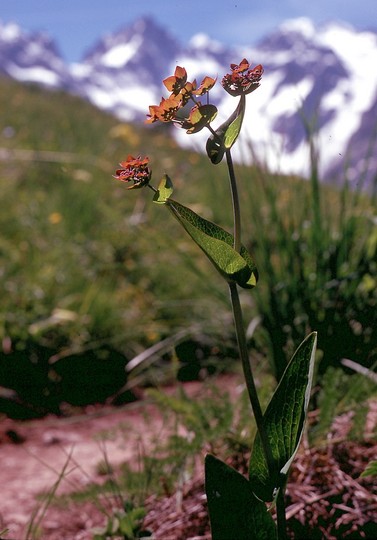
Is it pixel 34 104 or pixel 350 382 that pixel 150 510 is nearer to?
pixel 350 382

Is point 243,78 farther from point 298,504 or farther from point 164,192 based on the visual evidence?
point 298,504

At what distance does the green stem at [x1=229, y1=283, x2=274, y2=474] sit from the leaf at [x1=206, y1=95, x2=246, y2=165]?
150 mm

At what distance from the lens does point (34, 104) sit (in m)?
8.12

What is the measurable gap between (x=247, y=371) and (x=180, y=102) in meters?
0.31

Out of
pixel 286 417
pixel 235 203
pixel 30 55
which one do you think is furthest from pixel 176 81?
pixel 30 55

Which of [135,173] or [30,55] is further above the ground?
[30,55]

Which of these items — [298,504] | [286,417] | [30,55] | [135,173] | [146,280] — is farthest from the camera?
[30,55]

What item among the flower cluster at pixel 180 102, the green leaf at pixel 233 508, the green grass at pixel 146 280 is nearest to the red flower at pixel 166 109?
the flower cluster at pixel 180 102

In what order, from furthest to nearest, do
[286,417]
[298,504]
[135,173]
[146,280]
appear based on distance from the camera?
[146,280] < [298,504] < [286,417] < [135,173]

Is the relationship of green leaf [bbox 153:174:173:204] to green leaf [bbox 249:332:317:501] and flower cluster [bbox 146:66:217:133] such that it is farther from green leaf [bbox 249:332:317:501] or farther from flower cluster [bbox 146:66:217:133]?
green leaf [bbox 249:332:317:501]

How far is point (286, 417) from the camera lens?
73 cm

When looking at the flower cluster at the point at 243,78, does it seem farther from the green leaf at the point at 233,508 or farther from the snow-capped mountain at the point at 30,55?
the snow-capped mountain at the point at 30,55

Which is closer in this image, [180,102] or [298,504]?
[180,102]

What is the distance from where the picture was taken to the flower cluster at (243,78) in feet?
2.08
